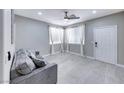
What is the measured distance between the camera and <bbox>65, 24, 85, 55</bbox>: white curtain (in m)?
5.88

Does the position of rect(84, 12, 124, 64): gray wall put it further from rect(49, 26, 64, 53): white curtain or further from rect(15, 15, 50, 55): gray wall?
rect(15, 15, 50, 55): gray wall

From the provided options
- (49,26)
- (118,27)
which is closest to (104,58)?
(118,27)

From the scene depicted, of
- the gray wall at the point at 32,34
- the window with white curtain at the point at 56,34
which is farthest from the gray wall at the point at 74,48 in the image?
the gray wall at the point at 32,34

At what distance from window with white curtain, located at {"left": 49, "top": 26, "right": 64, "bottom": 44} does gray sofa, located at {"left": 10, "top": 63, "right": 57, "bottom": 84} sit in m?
4.56

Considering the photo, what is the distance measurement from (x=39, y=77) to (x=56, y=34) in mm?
5502

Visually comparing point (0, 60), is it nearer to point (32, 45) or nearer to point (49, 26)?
point (32, 45)

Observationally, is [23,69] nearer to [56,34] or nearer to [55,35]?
[55,35]

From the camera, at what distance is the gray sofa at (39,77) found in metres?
1.37

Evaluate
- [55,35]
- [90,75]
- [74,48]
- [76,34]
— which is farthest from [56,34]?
[90,75]

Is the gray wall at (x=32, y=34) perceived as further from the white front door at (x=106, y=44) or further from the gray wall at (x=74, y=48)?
the white front door at (x=106, y=44)

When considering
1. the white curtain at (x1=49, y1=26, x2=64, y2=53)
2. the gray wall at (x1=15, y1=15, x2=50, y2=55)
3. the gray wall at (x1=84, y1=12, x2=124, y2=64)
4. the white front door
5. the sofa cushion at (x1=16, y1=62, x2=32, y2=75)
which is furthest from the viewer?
the white curtain at (x1=49, y1=26, x2=64, y2=53)

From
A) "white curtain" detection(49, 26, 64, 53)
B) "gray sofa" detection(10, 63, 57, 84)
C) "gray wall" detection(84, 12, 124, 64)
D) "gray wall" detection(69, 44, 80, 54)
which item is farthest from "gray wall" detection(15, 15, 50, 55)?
"gray sofa" detection(10, 63, 57, 84)

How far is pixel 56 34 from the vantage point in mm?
6910
